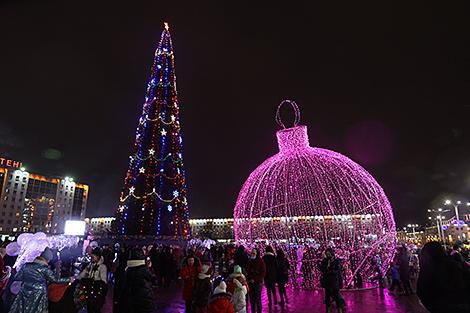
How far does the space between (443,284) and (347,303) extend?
6073mm

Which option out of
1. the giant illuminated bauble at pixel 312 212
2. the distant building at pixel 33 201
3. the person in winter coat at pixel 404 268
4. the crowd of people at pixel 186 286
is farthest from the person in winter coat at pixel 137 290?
the distant building at pixel 33 201

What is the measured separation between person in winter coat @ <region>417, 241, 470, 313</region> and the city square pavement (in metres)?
4.89

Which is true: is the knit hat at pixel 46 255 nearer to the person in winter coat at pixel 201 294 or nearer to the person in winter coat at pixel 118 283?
the person in winter coat at pixel 118 283

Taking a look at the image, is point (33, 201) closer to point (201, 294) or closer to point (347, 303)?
point (347, 303)

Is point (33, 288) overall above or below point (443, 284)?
below

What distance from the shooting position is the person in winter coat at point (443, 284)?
330cm

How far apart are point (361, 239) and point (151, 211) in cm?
1726

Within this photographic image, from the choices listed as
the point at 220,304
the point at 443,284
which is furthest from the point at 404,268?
the point at 220,304

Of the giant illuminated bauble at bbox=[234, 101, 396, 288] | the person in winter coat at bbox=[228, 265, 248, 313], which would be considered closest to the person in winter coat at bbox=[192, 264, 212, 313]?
the person in winter coat at bbox=[228, 265, 248, 313]

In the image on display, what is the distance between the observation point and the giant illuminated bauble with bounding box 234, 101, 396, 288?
1048cm

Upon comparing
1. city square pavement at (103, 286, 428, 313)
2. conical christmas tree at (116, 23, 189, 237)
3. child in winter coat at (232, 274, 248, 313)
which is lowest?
city square pavement at (103, 286, 428, 313)

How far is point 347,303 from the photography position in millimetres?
8750

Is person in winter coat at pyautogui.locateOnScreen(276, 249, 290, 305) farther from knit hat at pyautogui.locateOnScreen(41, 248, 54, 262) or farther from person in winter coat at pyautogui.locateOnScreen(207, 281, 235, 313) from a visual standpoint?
knit hat at pyautogui.locateOnScreen(41, 248, 54, 262)

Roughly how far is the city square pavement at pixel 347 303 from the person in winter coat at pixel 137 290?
420 centimetres
